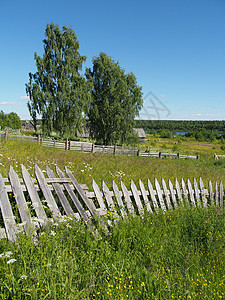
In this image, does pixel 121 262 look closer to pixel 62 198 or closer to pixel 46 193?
pixel 62 198

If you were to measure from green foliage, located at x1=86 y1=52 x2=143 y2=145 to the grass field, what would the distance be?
81.4 feet

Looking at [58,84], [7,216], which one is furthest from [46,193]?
[58,84]

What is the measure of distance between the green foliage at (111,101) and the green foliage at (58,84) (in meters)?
3.24

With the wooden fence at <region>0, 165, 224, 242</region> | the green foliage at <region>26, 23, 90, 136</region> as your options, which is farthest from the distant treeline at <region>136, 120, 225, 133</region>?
the wooden fence at <region>0, 165, 224, 242</region>

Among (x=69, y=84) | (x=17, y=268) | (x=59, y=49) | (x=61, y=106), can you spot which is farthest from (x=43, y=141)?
(x=17, y=268)

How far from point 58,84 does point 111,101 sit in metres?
7.53

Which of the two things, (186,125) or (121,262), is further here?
(186,125)

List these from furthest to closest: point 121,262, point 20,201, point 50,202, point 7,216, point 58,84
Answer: point 58,84
point 50,202
point 20,201
point 7,216
point 121,262

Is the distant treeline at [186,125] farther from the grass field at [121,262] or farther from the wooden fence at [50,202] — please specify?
the grass field at [121,262]

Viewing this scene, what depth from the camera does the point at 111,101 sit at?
2886 centimetres

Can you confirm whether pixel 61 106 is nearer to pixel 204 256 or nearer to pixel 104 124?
pixel 104 124

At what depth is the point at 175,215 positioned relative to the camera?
4602 millimetres

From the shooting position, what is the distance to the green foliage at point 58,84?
959 inches

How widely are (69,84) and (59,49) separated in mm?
4276
